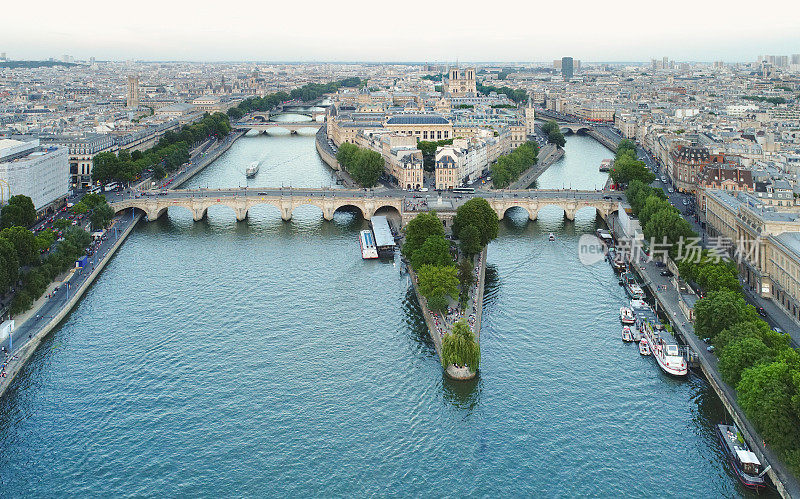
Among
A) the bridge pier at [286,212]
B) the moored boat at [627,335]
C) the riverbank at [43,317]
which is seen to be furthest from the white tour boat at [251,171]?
the moored boat at [627,335]

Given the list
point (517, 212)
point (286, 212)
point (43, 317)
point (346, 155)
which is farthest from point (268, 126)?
point (43, 317)

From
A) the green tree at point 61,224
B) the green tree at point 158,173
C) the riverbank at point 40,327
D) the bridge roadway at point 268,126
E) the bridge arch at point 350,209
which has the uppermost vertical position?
the bridge roadway at point 268,126

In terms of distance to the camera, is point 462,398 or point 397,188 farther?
point 397,188

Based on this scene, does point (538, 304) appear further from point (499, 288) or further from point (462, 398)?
point (462, 398)

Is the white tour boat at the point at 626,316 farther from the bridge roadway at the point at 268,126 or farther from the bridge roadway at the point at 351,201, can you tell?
the bridge roadway at the point at 268,126

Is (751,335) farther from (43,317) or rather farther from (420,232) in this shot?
(43,317)

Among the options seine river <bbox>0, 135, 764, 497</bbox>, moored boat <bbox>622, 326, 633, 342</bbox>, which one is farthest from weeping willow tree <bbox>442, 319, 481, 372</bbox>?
moored boat <bbox>622, 326, 633, 342</bbox>

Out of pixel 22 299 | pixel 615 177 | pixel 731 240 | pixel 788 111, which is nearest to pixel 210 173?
pixel 615 177

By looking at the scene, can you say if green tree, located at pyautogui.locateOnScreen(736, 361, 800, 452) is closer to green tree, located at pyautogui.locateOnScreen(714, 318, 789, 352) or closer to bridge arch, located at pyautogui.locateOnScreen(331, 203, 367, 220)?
green tree, located at pyautogui.locateOnScreen(714, 318, 789, 352)
